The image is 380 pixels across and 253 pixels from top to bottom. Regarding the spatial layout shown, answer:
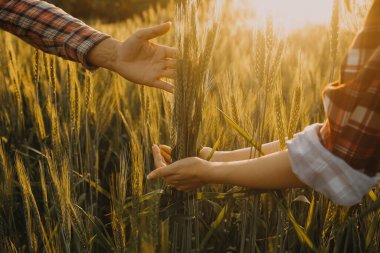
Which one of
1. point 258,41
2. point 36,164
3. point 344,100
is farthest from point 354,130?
point 36,164

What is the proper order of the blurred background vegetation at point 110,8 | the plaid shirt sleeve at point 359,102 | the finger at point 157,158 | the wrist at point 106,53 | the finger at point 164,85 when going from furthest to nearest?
1. the blurred background vegetation at point 110,8
2. the wrist at point 106,53
3. the finger at point 164,85
4. the finger at point 157,158
5. the plaid shirt sleeve at point 359,102

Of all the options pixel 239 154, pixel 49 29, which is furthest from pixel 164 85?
pixel 49 29

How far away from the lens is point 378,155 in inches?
26.3

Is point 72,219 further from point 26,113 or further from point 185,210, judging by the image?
point 26,113

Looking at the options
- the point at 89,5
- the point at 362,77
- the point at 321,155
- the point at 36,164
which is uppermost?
the point at 362,77

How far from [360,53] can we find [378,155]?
142 mm

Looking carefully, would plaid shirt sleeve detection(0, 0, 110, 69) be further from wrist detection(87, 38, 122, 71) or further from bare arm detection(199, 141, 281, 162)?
bare arm detection(199, 141, 281, 162)

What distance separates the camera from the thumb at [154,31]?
1037 millimetres

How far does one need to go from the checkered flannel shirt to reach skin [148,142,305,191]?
0.03 meters

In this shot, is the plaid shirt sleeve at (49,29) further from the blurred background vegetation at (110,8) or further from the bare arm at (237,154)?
the blurred background vegetation at (110,8)

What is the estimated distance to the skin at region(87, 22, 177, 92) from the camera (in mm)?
1076

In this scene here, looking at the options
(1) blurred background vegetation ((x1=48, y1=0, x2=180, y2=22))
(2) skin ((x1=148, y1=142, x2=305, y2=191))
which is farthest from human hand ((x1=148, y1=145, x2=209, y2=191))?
(1) blurred background vegetation ((x1=48, y1=0, x2=180, y2=22))

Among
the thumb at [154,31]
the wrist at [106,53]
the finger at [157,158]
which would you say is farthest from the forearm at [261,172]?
the wrist at [106,53]

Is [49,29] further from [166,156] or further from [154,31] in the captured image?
[166,156]
